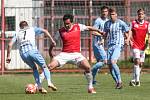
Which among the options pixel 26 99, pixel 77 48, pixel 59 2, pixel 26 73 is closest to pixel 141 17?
pixel 77 48

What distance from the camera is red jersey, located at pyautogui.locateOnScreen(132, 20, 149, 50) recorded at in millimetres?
17578

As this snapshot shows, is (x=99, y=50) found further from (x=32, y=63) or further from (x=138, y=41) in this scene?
(x=32, y=63)

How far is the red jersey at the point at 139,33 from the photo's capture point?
17578mm

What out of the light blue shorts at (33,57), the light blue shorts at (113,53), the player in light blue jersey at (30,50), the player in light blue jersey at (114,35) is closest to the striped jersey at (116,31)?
the player in light blue jersey at (114,35)

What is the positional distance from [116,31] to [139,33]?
1.73 m

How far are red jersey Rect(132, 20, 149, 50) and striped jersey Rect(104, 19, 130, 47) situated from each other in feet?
4.71

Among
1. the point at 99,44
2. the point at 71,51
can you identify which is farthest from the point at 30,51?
the point at 99,44

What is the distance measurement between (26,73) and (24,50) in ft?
34.6

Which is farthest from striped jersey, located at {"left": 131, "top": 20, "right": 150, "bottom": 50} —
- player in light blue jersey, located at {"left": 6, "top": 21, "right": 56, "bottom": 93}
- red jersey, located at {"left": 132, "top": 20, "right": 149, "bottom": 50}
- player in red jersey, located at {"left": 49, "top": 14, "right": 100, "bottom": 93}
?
player in light blue jersey, located at {"left": 6, "top": 21, "right": 56, "bottom": 93}

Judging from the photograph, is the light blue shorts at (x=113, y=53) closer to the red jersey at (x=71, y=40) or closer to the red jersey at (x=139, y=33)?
the red jersey at (x=139, y=33)

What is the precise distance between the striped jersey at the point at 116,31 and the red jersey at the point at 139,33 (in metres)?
1.44

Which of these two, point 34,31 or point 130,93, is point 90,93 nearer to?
point 130,93

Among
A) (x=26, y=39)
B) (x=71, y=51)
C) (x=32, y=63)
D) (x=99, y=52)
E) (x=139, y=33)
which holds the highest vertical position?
(x=139, y=33)

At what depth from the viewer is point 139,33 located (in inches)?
697
